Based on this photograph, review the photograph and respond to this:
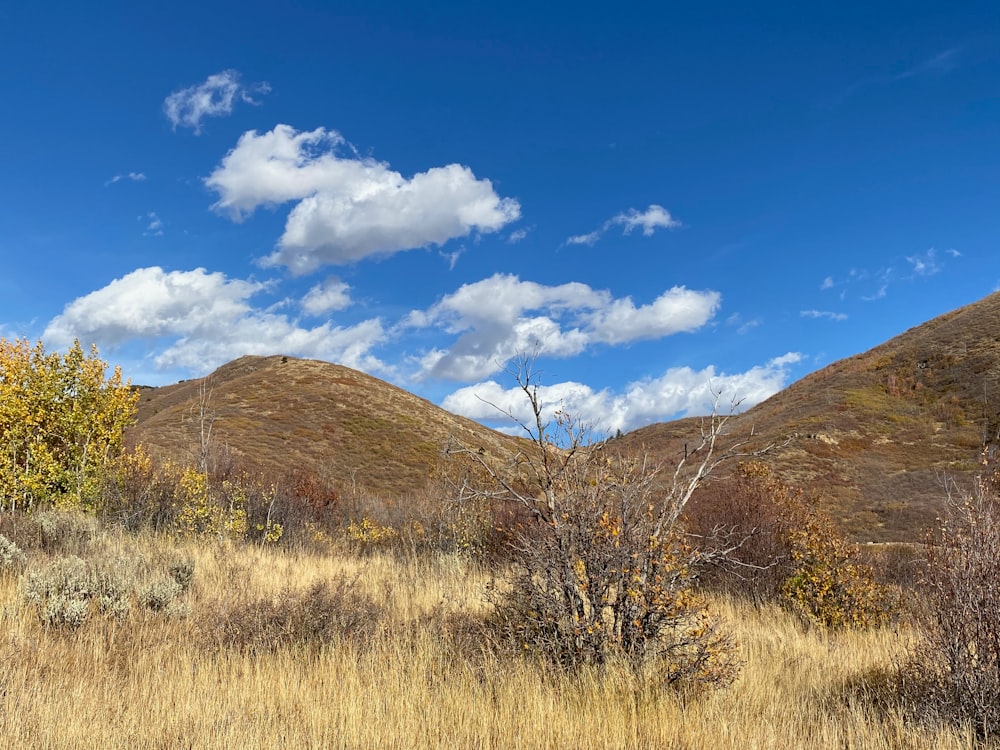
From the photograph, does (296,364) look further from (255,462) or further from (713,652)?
(713,652)

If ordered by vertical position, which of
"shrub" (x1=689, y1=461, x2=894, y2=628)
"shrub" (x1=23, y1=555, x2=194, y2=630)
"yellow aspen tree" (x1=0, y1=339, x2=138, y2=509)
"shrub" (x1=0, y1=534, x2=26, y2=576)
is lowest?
"shrub" (x1=689, y1=461, x2=894, y2=628)

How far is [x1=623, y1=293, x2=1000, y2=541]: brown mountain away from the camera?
32.7m

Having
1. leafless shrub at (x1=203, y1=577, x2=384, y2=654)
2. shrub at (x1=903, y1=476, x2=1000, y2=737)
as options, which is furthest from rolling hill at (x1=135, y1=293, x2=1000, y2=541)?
shrub at (x1=903, y1=476, x2=1000, y2=737)

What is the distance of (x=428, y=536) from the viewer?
1455 centimetres

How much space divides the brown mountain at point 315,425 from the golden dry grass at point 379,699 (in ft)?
99.9

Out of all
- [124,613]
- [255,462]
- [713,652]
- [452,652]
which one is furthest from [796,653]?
[255,462]

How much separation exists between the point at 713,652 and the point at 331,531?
14611 mm

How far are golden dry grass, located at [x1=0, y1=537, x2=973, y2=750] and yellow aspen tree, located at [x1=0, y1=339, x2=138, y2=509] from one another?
8.86 m

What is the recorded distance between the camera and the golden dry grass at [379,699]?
396 centimetres

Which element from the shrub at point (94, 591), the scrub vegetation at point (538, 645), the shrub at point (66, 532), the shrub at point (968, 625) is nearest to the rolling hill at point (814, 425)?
the shrub at point (66, 532)

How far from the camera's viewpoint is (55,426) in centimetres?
1516

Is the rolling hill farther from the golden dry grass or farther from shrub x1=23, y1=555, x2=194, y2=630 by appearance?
the golden dry grass

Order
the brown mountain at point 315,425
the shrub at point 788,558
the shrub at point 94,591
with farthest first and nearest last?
the brown mountain at point 315,425 < the shrub at point 788,558 < the shrub at point 94,591

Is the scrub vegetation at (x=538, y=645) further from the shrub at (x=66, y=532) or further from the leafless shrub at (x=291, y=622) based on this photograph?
the shrub at (x=66, y=532)
